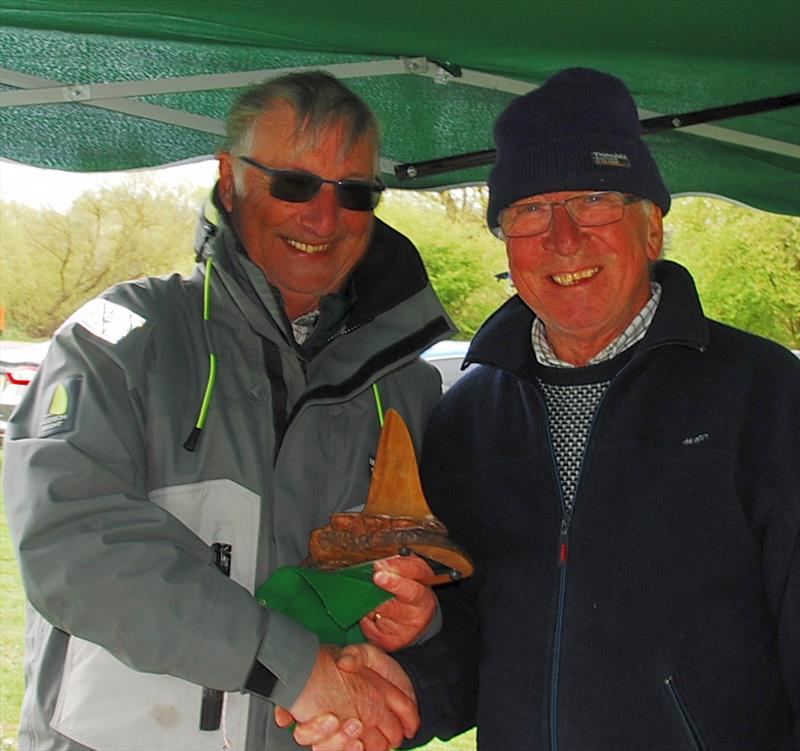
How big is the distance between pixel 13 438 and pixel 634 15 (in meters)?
1.68

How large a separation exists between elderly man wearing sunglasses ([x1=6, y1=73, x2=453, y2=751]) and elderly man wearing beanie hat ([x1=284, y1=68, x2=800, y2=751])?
174 millimetres

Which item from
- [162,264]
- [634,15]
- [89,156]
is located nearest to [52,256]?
[162,264]

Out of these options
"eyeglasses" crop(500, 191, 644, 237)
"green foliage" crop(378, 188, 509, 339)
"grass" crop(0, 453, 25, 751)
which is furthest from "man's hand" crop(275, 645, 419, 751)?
"green foliage" crop(378, 188, 509, 339)

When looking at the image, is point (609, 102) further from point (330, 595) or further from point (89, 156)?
point (89, 156)

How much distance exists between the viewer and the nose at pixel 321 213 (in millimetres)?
2232

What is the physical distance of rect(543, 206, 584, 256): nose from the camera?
2098mm

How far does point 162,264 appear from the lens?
22000mm

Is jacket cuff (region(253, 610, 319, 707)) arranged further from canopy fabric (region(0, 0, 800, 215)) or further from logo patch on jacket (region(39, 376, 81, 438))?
canopy fabric (region(0, 0, 800, 215))

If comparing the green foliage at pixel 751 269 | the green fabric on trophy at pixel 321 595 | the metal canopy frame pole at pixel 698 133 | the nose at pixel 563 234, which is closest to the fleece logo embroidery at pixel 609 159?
the nose at pixel 563 234

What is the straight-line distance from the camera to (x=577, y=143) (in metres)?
2.06

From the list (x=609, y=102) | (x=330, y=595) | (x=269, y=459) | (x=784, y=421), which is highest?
(x=609, y=102)

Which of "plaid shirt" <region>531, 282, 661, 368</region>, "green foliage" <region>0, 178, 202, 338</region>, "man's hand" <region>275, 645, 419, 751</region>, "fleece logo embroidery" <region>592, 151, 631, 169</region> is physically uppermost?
"fleece logo embroidery" <region>592, 151, 631, 169</region>

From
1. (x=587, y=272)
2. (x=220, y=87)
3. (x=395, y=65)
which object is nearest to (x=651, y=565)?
(x=587, y=272)

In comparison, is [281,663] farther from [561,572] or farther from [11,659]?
[11,659]
